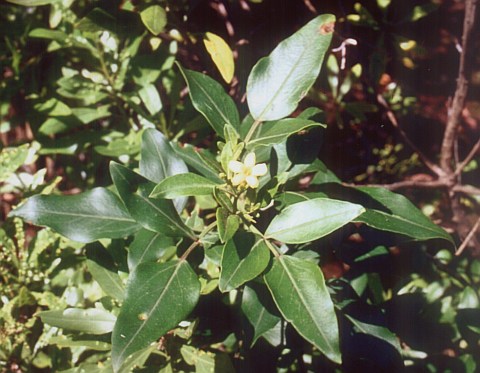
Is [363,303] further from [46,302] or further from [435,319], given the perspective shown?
[46,302]

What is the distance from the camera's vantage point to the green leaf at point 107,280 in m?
1.38

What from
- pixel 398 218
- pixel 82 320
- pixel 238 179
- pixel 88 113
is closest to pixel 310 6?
pixel 88 113

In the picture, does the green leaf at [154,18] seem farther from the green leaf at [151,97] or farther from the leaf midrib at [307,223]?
the leaf midrib at [307,223]

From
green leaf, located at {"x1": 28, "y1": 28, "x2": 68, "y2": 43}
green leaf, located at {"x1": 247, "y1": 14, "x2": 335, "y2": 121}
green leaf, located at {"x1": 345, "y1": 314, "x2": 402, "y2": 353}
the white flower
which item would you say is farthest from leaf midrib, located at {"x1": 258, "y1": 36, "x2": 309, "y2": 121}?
green leaf, located at {"x1": 28, "y1": 28, "x2": 68, "y2": 43}

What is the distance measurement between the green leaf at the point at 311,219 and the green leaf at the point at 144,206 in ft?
0.75

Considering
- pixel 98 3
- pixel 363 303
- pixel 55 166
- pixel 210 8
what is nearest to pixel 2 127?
pixel 55 166

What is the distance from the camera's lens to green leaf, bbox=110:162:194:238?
44.9 inches

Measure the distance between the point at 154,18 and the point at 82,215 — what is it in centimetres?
60

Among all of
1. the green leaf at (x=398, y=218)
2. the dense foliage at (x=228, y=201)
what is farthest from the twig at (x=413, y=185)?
the green leaf at (x=398, y=218)

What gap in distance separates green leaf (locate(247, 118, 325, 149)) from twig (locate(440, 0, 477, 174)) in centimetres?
81

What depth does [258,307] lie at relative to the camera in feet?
4.16

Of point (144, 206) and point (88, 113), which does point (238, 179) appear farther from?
point (88, 113)

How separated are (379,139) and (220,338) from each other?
126 cm

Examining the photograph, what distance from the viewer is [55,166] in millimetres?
2229
